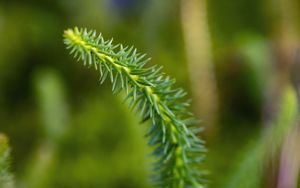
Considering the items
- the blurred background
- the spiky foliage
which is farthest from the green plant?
the blurred background

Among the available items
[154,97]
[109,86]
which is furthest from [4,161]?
[109,86]

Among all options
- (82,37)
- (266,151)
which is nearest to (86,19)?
(266,151)

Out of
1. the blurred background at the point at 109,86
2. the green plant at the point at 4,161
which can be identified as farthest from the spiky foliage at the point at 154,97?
the blurred background at the point at 109,86

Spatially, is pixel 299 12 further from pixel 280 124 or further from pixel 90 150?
pixel 280 124

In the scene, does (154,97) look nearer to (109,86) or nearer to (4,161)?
(4,161)

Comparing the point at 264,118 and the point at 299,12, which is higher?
the point at 299,12

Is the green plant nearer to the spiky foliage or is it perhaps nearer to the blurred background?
the spiky foliage

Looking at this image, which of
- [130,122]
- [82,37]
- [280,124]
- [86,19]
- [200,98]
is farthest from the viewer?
[86,19]
